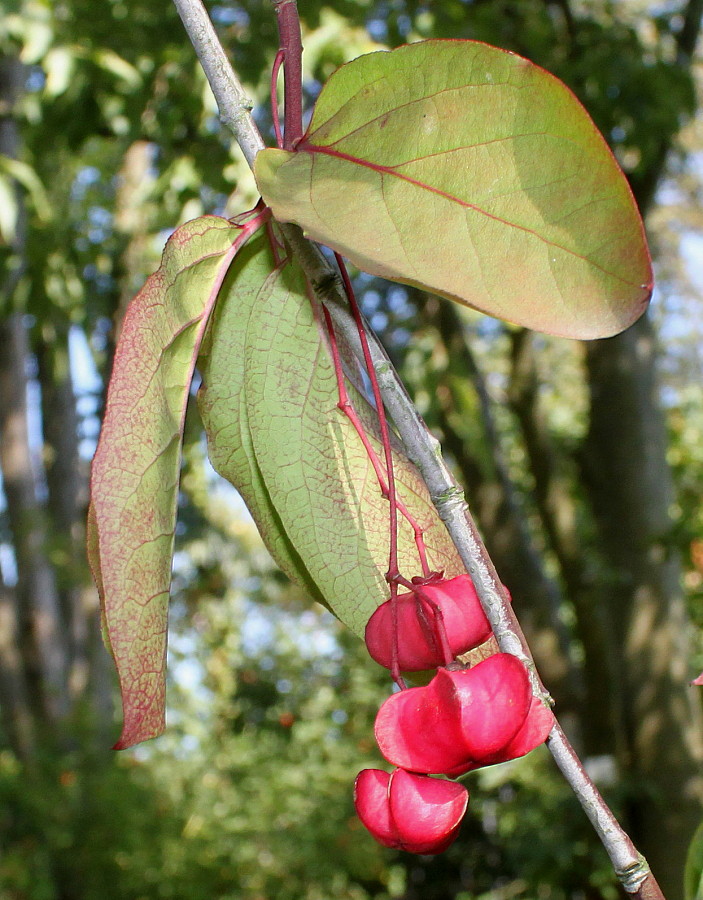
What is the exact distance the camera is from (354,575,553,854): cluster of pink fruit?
31cm

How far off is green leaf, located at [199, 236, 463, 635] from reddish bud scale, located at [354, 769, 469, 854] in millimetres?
74

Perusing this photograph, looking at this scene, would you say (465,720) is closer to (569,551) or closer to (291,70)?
(291,70)

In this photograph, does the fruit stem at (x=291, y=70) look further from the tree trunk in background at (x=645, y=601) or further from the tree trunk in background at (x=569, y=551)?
the tree trunk in background at (x=569, y=551)

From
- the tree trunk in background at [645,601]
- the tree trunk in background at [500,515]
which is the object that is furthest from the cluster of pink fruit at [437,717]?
the tree trunk in background at [500,515]

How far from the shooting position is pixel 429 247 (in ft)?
0.95

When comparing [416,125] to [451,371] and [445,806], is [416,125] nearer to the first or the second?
[445,806]

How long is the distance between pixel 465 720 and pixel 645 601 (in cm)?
240

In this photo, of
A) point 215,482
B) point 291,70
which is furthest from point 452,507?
point 215,482

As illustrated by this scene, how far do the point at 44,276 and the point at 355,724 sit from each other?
9.49 feet

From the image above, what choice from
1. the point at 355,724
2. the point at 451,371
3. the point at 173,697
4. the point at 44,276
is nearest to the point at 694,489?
the point at 451,371

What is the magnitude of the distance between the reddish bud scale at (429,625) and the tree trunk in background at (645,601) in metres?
2.11

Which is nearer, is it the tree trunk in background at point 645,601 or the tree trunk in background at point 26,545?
the tree trunk in background at point 645,601

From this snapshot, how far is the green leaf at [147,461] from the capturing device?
31cm

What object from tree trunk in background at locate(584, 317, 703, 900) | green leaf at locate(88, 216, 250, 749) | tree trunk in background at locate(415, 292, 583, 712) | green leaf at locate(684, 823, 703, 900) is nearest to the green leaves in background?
green leaf at locate(88, 216, 250, 749)
